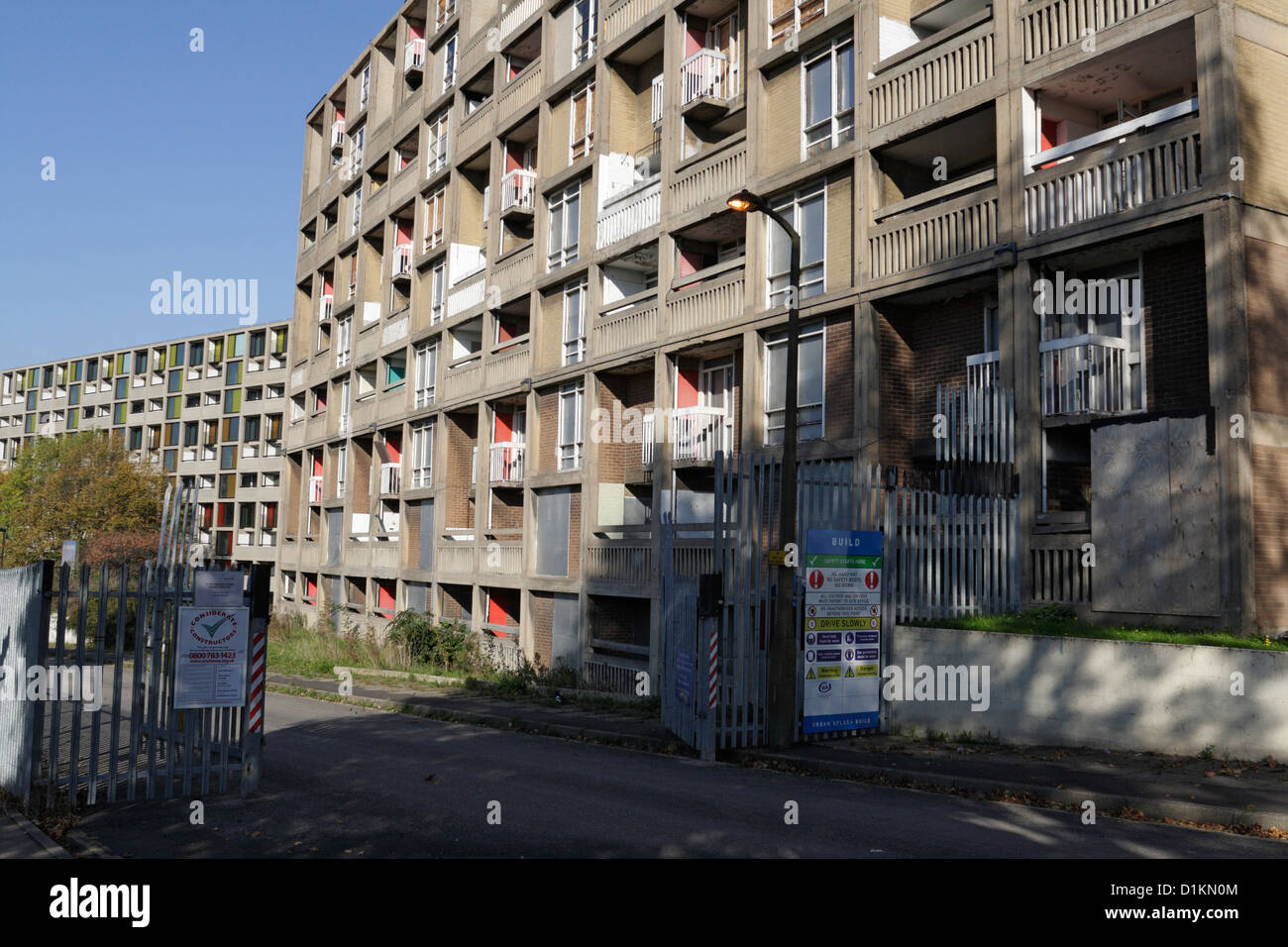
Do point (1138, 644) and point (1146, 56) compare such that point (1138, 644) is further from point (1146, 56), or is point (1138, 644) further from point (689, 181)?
point (689, 181)

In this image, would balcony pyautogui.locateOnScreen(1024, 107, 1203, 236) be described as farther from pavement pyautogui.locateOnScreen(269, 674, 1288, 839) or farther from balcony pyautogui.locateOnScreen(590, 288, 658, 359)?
balcony pyautogui.locateOnScreen(590, 288, 658, 359)

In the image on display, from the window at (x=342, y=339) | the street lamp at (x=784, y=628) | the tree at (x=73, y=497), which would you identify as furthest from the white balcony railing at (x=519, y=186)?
the tree at (x=73, y=497)

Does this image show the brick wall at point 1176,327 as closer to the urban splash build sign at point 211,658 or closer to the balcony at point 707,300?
the balcony at point 707,300

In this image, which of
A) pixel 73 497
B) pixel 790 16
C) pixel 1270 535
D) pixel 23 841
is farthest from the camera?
pixel 73 497

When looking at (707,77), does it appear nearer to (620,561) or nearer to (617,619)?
(620,561)

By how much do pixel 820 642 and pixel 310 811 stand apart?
722cm

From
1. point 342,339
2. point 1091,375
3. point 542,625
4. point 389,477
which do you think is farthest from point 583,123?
point 342,339

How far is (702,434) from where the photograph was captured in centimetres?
2347

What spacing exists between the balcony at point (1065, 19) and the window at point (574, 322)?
1386 cm

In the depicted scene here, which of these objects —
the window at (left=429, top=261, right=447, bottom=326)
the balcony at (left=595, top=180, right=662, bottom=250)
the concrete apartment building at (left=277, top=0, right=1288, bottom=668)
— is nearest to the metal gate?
the concrete apartment building at (left=277, top=0, right=1288, bottom=668)

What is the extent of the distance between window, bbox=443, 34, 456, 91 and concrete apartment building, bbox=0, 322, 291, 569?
34970 millimetres

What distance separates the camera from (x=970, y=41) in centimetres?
1794

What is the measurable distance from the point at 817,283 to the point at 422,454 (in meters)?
19.7

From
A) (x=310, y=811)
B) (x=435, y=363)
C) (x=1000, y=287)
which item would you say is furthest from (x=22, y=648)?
(x=435, y=363)
